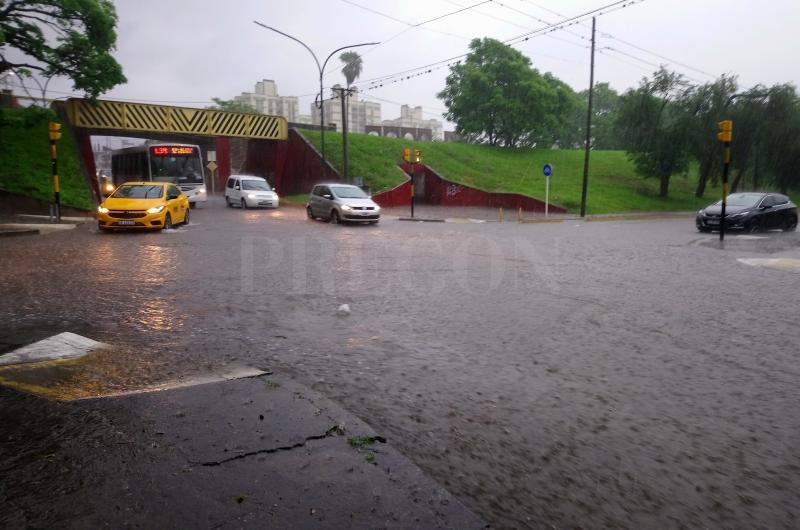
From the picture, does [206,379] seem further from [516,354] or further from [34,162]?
[34,162]

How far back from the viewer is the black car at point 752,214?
62.7 ft

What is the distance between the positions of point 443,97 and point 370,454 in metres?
63.3

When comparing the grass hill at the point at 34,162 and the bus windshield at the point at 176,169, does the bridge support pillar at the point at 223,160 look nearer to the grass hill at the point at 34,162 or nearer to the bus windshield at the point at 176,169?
the grass hill at the point at 34,162

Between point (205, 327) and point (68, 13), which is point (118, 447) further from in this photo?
point (68, 13)

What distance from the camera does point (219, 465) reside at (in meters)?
2.88

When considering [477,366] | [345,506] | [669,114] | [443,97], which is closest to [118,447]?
[345,506]

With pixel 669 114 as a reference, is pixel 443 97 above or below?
above

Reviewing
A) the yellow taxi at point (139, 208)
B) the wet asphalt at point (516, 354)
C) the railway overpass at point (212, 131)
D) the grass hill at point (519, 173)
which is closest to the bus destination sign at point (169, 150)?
the railway overpass at point (212, 131)

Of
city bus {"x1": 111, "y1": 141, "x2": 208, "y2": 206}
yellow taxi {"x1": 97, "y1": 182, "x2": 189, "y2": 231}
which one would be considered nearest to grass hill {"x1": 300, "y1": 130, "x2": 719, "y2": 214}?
city bus {"x1": 111, "y1": 141, "x2": 208, "y2": 206}

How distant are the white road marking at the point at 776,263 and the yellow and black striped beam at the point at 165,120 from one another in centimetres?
3234

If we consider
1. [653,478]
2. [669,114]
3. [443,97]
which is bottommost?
[653,478]

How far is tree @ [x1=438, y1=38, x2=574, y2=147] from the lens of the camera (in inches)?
2218

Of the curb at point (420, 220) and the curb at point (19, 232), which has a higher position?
the curb at point (19, 232)

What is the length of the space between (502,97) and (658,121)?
19885 mm
